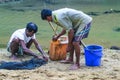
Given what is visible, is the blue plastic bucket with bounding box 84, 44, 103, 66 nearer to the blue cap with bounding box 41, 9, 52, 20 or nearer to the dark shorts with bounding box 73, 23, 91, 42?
the dark shorts with bounding box 73, 23, 91, 42

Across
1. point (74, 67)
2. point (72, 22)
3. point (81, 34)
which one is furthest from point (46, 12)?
point (74, 67)

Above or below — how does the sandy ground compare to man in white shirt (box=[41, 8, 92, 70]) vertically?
below

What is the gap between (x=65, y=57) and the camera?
8.22m

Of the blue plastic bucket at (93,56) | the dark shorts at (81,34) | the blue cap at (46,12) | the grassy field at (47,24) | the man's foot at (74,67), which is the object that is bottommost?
the grassy field at (47,24)

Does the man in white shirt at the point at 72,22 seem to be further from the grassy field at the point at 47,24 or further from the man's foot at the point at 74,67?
the grassy field at the point at 47,24

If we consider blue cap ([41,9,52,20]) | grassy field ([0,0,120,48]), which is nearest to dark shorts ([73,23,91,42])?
blue cap ([41,9,52,20])

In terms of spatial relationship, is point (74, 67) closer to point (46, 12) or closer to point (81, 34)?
point (81, 34)

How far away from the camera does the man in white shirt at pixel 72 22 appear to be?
7.39m

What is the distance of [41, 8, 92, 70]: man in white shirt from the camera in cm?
739

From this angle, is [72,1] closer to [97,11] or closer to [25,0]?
[25,0]

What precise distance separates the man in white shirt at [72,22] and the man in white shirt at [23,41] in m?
0.49

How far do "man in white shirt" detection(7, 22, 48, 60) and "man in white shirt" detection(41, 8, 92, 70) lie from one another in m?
0.49

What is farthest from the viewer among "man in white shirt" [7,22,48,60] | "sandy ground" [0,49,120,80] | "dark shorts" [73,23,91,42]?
"man in white shirt" [7,22,48,60]

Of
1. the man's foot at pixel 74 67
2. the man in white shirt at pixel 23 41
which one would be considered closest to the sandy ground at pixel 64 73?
the man's foot at pixel 74 67
